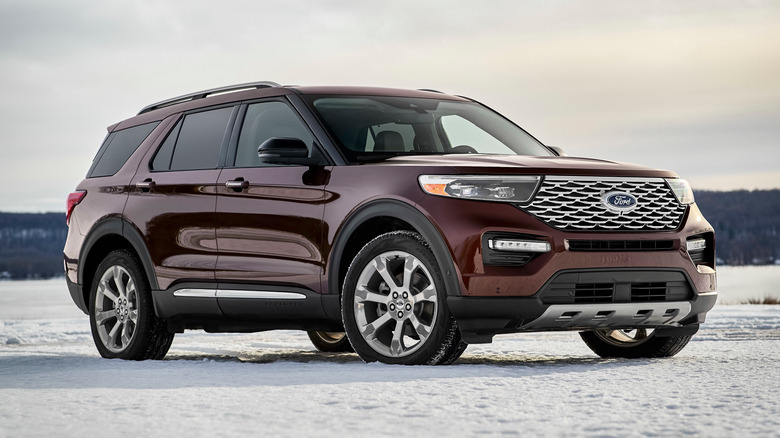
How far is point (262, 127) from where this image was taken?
828cm

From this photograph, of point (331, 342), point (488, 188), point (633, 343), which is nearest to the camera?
point (488, 188)

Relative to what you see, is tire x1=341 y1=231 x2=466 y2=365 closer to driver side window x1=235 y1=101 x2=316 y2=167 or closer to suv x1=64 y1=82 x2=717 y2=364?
suv x1=64 y1=82 x2=717 y2=364

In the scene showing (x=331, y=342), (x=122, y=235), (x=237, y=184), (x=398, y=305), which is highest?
(x=237, y=184)

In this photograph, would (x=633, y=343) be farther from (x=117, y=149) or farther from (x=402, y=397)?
(x=117, y=149)

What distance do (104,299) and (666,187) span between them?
4.70 meters

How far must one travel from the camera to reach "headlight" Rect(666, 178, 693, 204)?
742 cm

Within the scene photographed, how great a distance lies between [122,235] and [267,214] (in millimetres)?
1881

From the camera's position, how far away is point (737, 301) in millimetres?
20391

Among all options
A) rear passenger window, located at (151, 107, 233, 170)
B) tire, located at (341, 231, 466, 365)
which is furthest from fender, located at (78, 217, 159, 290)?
tire, located at (341, 231, 466, 365)

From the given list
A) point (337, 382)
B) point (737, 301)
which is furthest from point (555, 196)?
point (737, 301)

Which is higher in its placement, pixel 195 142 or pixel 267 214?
pixel 195 142

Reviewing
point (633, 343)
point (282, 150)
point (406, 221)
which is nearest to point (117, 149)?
point (282, 150)

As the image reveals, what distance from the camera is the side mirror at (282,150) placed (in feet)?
24.0

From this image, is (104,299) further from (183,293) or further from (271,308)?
(271,308)
